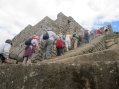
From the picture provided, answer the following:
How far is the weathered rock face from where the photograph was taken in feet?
62.1

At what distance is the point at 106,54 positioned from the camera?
7043mm

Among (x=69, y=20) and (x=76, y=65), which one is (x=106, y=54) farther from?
(x=69, y=20)

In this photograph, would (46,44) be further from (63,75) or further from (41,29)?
(63,75)

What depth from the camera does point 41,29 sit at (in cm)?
1970

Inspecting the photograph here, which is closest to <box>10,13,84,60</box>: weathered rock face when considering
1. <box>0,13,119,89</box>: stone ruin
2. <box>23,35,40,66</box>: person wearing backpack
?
<box>23,35,40,66</box>: person wearing backpack

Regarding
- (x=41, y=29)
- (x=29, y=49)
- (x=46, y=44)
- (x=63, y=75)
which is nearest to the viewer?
(x=63, y=75)

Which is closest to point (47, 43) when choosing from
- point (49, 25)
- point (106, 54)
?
point (106, 54)

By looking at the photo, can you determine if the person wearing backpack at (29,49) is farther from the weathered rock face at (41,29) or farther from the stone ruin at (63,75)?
the stone ruin at (63,75)

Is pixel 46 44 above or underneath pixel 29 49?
above

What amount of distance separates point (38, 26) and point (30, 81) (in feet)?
57.1

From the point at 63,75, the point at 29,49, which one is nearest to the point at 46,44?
the point at 29,49

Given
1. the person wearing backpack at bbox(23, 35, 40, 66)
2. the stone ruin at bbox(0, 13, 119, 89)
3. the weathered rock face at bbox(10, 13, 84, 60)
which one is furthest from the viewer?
the weathered rock face at bbox(10, 13, 84, 60)

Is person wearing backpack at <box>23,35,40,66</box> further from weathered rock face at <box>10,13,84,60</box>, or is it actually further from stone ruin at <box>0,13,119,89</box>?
stone ruin at <box>0,13,119,89</box>

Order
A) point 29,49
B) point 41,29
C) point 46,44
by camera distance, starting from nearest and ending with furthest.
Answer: point 29,49 → point 46,44 → point 41,29
